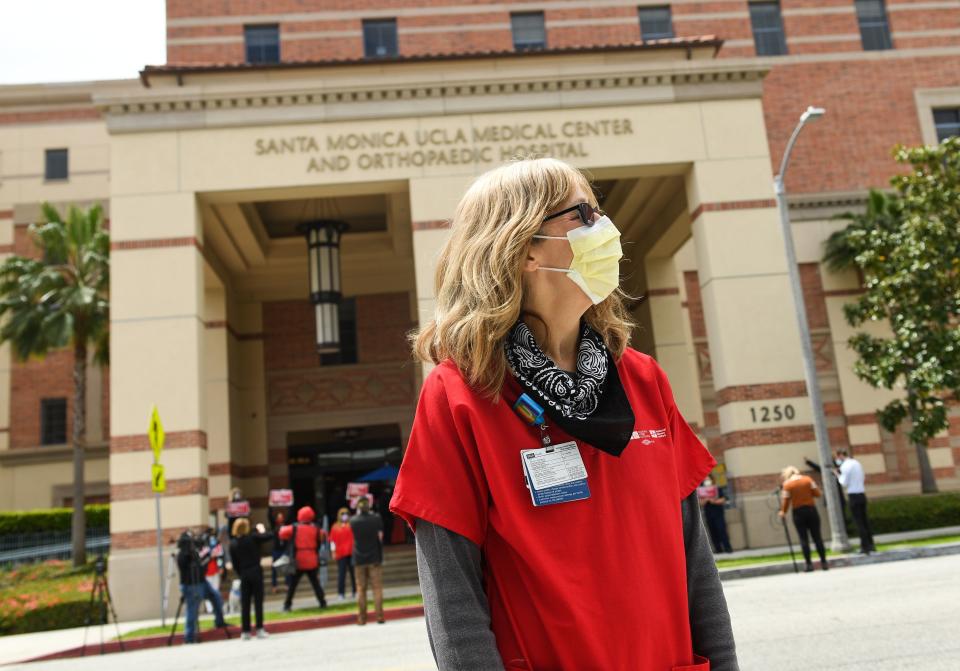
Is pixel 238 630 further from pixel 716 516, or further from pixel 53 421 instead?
pixel 53 421

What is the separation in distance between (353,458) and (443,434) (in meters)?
29.4

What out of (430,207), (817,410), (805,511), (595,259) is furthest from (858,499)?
(595,259)

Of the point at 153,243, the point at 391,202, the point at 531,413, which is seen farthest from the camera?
the point at 391,202

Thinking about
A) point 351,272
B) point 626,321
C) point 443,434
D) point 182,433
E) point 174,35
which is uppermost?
point 174,35

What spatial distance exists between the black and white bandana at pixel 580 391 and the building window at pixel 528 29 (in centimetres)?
3272

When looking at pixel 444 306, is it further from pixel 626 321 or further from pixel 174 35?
pixel 174 35

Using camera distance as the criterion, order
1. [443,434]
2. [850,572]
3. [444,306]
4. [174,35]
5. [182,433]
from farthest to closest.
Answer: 1. [174,35]
2. [182,433]
3. [850,572]
4. [444,306]
5. [443,434]

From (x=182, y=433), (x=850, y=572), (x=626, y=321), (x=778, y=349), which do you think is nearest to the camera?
(x=626, y=321)

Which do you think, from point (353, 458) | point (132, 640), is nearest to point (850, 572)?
point (132, 640)

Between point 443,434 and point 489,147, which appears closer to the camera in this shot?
point 443,434

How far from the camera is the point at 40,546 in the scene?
95.6ft

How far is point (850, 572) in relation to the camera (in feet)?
45.7

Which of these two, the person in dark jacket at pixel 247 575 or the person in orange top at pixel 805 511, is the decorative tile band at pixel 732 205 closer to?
the person in orange top at pixel 805 511

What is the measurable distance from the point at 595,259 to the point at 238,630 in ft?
45.8
